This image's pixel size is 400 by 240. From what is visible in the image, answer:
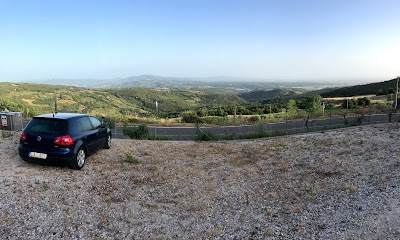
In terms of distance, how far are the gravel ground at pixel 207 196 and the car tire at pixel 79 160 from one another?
0.20 m

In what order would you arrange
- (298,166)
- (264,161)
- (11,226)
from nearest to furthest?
1. (11,226)
2. (298,166)
3. (264,161)

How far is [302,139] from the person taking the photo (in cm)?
1307

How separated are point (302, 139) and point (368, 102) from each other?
40.2m

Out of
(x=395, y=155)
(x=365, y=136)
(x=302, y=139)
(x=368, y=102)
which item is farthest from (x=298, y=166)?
(x=368, y=102)

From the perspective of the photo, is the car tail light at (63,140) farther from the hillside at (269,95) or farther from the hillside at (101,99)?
the hillside at (269,95)

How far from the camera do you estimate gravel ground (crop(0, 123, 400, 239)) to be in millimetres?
4723

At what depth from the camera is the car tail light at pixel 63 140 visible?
714 cm

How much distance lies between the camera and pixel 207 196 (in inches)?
257

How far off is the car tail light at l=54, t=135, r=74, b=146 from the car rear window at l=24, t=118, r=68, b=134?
6.7 inches

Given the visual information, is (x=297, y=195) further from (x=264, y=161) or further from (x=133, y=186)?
(x=133, y=186)

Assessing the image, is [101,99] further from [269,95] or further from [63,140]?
[63,140]

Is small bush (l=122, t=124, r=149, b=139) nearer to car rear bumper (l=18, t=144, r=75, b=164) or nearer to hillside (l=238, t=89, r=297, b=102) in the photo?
car rear bumper (l=18, t=144, r=75, b=164)

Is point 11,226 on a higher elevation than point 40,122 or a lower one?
lower

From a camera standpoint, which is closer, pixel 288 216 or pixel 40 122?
pixel 288 216
